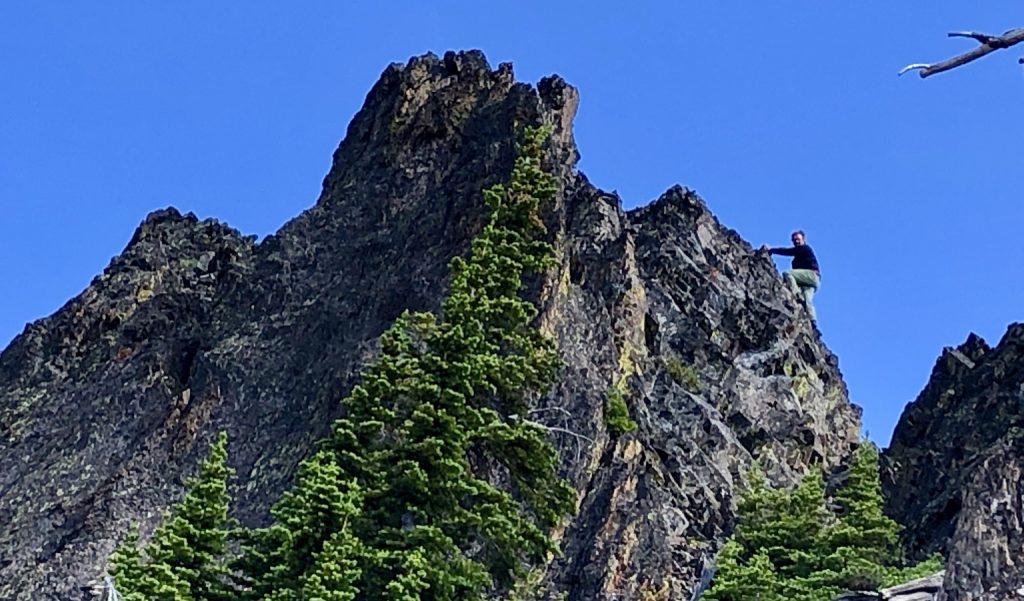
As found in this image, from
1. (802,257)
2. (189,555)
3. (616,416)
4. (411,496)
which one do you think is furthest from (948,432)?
(189,555)

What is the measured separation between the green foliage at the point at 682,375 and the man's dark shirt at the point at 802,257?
625 centimetres

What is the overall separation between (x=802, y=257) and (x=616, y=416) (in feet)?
59.0

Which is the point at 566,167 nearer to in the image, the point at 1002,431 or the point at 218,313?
the point at 218,313

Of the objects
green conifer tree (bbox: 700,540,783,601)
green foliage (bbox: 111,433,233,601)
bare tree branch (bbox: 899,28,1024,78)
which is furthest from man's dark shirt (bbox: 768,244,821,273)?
bare tree branch (bbox: 899,28,1024,78)

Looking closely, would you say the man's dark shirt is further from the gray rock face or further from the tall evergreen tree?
the gray rock face

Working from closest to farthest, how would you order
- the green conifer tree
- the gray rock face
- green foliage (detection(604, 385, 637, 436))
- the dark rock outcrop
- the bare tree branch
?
the bare tree branch < the gray rock face < the green conifer tree < green foliage (detection(604, 385, 637, 436)) < the dark rock outcrop

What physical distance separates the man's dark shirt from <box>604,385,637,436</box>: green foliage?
45.1 ft

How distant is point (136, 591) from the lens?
21.3 meters

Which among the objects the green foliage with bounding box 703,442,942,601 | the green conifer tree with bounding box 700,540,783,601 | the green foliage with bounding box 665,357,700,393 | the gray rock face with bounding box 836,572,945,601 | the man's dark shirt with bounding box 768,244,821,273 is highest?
the man's dark shirt with bounding box 768,244,821,273

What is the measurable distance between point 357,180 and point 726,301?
2023cm

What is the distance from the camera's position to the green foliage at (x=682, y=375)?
50.8 metres

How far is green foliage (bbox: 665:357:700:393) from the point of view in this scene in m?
50.8

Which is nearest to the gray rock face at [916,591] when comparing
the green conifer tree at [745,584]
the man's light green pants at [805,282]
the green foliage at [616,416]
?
the green conifer tree at [745,584]

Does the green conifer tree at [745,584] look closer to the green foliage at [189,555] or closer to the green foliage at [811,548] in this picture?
the green foliage at [811,548]
